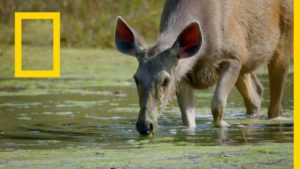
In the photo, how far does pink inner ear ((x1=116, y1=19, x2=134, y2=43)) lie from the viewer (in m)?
12.2

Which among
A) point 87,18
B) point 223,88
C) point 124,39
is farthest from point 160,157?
point 87,18

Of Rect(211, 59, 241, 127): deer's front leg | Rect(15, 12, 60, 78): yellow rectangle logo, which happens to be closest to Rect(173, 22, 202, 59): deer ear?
Rect(211, 59, 241, 127): deer's front leg

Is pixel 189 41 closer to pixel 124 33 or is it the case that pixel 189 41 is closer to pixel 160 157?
pixel 124 33

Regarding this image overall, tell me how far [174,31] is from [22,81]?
7410 millimetres

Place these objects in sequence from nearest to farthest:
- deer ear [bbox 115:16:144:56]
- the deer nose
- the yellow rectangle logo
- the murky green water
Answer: the deer nose < the murky green water < deer ear [bbox 115:16:144:56] < the yellow rectangle logo

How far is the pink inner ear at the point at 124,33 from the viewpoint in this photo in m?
12.2

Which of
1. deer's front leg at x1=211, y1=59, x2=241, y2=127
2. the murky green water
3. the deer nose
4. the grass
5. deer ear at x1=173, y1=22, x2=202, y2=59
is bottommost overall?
the murky green water

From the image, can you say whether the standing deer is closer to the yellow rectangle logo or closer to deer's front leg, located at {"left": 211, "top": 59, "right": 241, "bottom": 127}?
deer's front leg, located at {"left": 211, "top": 59, "right": 241, "bottom": 127}

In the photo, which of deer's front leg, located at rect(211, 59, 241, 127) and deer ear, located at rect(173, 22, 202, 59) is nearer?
deer ear, located at rect(173, 22, 202, 59)

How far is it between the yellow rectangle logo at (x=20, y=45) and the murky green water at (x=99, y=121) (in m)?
1.29

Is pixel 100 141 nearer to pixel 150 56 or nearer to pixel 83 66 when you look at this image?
pixel 150 56

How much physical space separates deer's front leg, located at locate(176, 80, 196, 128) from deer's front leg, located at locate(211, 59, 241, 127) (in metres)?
0.27

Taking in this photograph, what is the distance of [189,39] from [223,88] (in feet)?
4.21

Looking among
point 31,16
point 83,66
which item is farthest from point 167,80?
point 31,16
